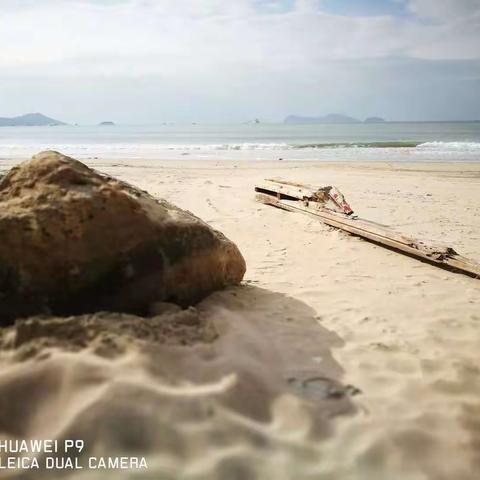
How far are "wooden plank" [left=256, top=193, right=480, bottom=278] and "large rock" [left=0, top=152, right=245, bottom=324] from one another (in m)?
2.94

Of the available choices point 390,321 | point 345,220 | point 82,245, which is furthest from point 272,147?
point 82,245

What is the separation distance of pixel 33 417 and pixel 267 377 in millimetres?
1132

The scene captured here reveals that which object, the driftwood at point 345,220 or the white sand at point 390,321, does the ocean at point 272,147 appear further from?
the white sand at point 390,321

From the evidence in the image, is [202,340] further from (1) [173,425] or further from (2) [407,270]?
(2) [407,270]

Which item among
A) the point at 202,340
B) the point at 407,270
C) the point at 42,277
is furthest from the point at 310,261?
the point at 42,277

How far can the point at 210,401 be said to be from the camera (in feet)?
6.81

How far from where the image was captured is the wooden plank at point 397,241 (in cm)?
460

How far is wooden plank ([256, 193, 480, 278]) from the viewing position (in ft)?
15.1

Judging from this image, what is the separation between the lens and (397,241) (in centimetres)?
531

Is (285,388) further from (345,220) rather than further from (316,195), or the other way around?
(316,195)

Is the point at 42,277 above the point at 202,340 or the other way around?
above

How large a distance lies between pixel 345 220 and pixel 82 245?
14.4 feet

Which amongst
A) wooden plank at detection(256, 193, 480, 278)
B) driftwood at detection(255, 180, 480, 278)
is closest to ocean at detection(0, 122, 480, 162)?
driftwood at detection(255, 180, 480, 278)

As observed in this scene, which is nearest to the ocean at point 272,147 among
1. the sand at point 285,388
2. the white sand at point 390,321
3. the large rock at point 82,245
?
the white sand at point 390,321
